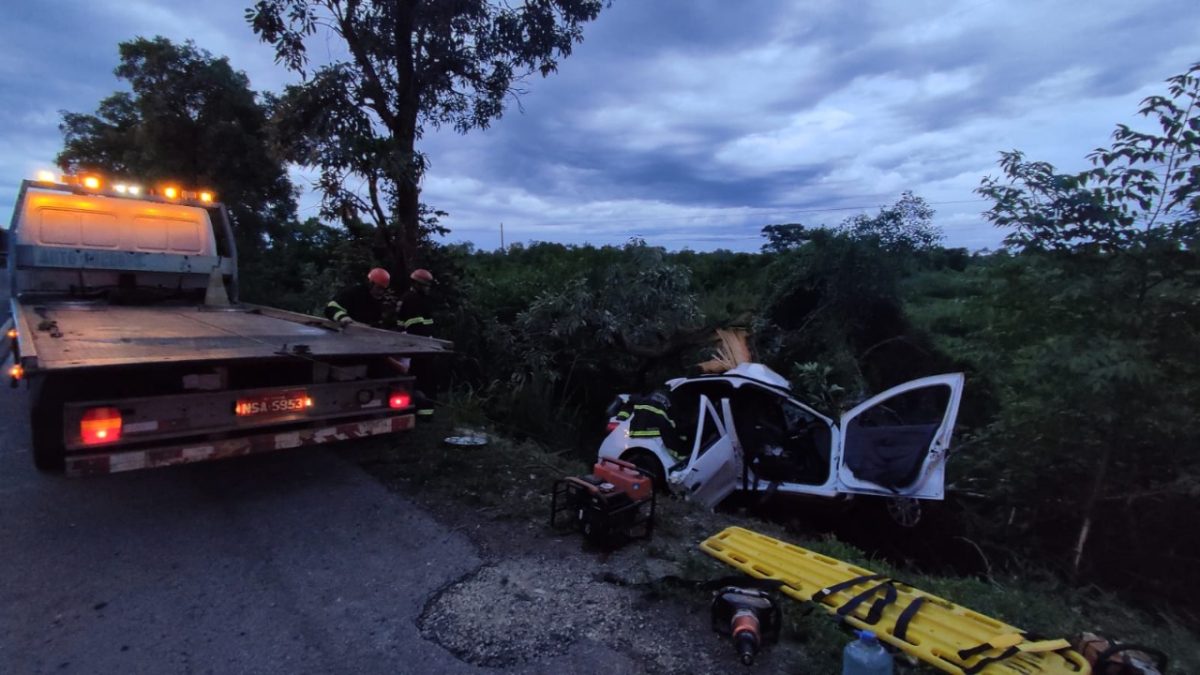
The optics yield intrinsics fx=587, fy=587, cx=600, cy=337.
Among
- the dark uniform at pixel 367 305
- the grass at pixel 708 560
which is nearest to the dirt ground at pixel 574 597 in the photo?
the grass at pixel 708 560

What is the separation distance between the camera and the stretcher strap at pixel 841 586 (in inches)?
118

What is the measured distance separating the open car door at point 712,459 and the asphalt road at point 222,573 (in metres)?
2.61

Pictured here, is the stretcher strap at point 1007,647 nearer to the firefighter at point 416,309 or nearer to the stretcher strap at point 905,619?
the stretcher strap at point 905,619

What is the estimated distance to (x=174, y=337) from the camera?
4059mm

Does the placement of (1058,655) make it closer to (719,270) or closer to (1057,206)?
(1057,206)

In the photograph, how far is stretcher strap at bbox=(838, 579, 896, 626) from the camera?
112 inches

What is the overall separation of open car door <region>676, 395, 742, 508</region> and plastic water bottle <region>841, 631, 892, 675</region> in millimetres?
3204

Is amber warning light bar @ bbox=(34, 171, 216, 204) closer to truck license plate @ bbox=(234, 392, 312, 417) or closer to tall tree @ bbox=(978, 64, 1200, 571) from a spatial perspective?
truck license plate @ bbox=(234, 392, 312, 417)

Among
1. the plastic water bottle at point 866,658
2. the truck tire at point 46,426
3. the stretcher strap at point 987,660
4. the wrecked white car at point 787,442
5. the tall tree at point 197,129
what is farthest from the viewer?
the tall tree at point 197,129

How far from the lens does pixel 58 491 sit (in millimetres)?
4445

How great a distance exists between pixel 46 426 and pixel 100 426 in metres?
0.28

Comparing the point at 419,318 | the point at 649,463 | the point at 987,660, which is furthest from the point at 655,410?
the point at 987,660

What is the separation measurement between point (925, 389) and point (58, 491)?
7.15 metres

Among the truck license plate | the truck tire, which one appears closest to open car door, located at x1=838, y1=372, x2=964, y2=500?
the truck license plate
